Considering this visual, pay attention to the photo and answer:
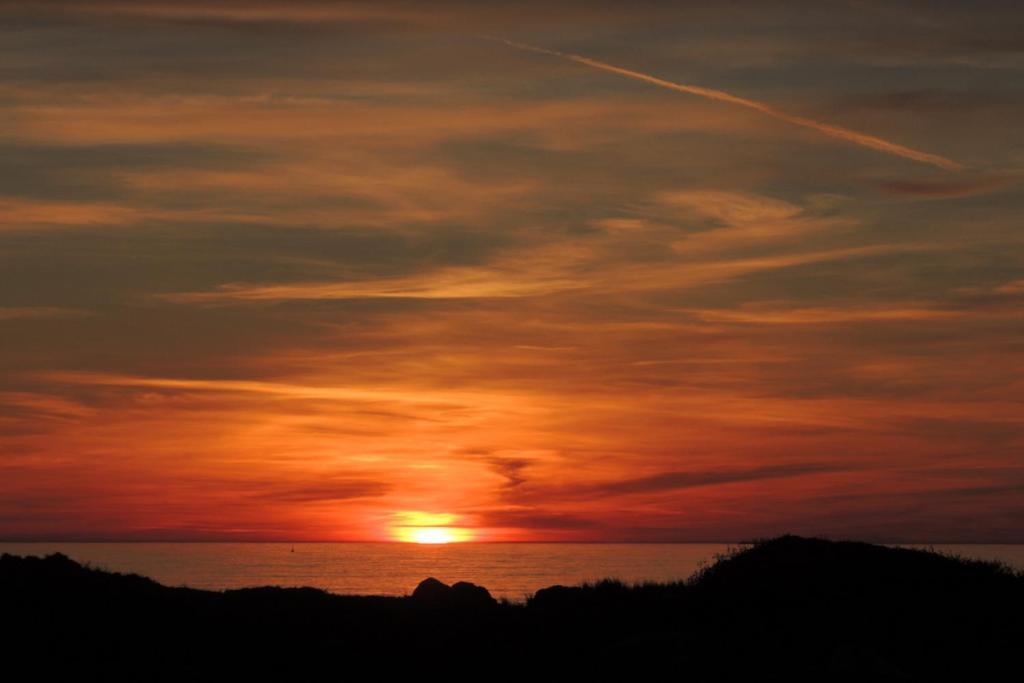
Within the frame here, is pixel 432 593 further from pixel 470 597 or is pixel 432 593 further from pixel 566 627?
pixel 566 627

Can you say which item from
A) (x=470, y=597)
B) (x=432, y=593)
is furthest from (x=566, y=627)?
(x=432, y=593)

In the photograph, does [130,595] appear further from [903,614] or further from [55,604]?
[903,614]

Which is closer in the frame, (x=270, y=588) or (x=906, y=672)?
(x=906, y=672)

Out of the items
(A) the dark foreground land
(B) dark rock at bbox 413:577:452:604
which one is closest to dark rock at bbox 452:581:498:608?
(A) the dark foreground land

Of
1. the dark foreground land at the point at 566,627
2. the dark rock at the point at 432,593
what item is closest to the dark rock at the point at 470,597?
the dark foreground land at the point at 566,627

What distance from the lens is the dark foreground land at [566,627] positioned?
31.4 m

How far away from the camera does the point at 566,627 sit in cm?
3762

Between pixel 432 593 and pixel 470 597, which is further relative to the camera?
pixel 432 593

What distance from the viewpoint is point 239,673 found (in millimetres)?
30812

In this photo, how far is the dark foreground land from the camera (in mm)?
31391

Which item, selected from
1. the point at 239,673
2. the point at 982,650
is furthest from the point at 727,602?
the point at 239,673

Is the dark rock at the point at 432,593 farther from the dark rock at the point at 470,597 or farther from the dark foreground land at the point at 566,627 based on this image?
the dark rock at the point at 470,597

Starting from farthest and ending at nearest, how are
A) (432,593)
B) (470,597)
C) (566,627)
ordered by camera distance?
(432,593), (470,597), (566,627)

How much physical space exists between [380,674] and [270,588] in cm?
862
